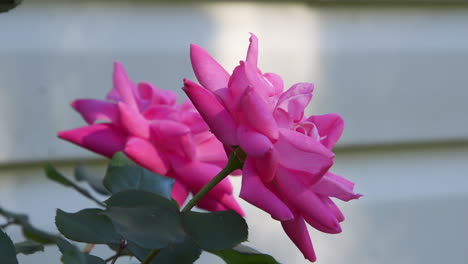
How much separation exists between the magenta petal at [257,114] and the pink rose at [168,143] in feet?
0.61

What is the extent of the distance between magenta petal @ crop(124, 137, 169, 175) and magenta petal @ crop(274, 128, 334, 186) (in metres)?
0.21

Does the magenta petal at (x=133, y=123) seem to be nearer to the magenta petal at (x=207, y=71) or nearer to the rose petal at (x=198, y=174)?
the rose petal at (x=198, y=174)

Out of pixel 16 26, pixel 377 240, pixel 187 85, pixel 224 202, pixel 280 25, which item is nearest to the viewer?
pixel 187 85

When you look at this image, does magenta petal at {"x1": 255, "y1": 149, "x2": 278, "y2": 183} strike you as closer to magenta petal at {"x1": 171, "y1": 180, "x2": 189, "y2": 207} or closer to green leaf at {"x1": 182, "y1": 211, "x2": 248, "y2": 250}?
green leaf at {"x1": 182, "y1": 211, "x2": 248, "y2": 250}

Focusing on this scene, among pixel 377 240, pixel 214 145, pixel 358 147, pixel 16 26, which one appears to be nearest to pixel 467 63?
pixel 358 147

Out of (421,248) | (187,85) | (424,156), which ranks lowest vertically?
(421,248)

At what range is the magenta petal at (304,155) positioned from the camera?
390 mm

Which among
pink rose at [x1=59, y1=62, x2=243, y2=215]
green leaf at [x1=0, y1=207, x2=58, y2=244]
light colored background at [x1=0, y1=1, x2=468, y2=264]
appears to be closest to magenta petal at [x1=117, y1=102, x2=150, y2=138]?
pink rose at [x1=59, y1=62, x2=243, y2=215]

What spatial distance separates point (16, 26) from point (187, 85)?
877mm

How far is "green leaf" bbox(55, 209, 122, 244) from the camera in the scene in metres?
0.43

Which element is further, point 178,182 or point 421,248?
point 421,248

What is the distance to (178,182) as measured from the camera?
0.60m

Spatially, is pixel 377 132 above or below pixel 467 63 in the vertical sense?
below

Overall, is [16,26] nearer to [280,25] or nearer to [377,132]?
[280,25]
